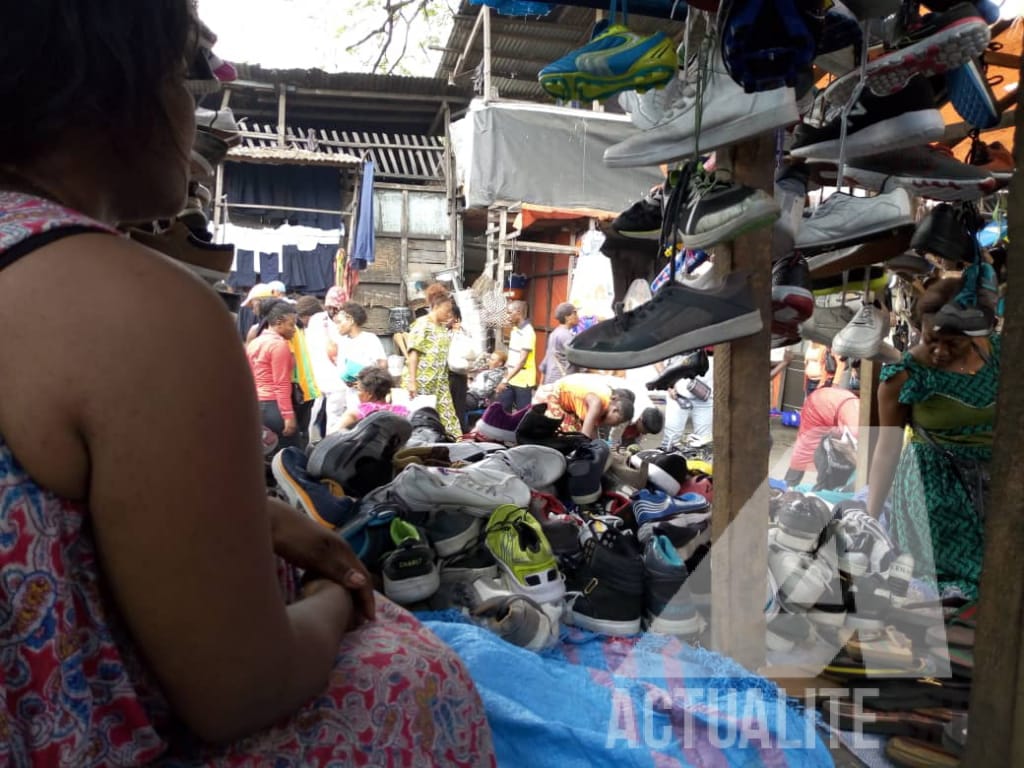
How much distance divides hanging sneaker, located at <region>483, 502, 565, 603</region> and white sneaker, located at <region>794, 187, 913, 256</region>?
126cm

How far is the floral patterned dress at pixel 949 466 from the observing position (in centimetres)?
270

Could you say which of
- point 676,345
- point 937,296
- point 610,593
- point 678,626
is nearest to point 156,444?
point 676,345

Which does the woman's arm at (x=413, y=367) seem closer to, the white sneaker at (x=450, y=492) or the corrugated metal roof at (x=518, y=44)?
the corrugated metal roof at (x=518, y=44)

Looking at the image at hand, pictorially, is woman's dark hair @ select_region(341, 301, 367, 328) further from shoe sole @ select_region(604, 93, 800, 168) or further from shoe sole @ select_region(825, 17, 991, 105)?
shoe sole @ select_region(825, 17, 991, 105)

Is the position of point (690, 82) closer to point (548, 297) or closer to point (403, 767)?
point (403, 767)

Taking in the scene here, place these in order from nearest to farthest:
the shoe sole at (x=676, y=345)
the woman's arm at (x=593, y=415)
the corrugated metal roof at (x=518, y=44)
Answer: the shoe sole at (x=676, y=345) → the woman's arm at (x=593, y=415) → the corrugated metal roof at (x=518, y=44)

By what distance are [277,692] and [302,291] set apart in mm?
11006

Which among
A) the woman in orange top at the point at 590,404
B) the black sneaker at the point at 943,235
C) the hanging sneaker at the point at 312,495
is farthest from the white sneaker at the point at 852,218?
the woman in orange top at the point at 590,404

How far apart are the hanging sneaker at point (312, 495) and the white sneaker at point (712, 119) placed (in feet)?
4.64

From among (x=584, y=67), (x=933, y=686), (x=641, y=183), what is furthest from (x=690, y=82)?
(x=641, y=183)

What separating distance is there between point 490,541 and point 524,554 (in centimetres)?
15

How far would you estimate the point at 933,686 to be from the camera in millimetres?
2107

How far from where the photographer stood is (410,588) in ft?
6.79

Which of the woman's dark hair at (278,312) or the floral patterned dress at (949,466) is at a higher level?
the woman's dark hair at (278,312)
